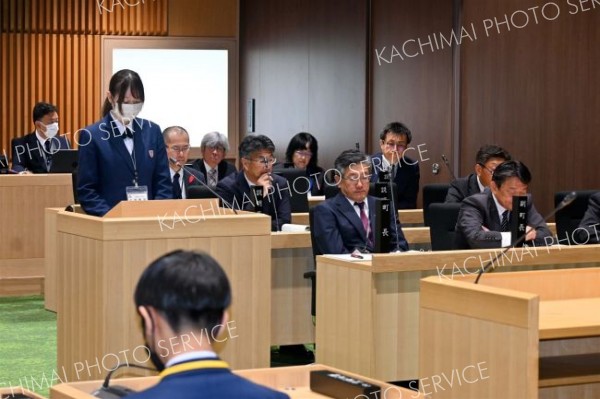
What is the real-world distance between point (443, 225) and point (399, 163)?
1.81 metres

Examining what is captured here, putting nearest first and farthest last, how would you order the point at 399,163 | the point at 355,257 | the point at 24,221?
the point at 355,257 < the point at 399,163 < the point at 24,221

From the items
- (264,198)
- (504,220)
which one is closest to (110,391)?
(504,220)

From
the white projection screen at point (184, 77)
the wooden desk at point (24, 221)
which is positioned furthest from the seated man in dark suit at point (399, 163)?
the white projection screen at point (184, 77)

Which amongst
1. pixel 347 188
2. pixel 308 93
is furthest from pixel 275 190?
pixel 308 93

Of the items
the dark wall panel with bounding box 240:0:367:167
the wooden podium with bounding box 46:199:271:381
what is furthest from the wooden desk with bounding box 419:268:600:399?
the dark wall panel with bounding box 240:0:367:167

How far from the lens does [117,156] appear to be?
4.89 m

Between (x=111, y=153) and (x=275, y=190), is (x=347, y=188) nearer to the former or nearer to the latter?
(x=275, y=190)

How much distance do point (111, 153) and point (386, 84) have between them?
534 centimetres

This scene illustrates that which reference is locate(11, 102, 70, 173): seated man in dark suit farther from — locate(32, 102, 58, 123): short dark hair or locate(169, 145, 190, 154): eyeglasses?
locate(169, 145, 190, 154): eyeglasses

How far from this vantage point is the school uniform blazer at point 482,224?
226 inches

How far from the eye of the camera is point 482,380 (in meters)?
3.58

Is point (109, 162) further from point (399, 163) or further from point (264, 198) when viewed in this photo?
point (399, 163)

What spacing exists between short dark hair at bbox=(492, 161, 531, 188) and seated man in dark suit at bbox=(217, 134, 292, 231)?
1.32 meters

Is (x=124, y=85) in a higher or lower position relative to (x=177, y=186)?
higher
